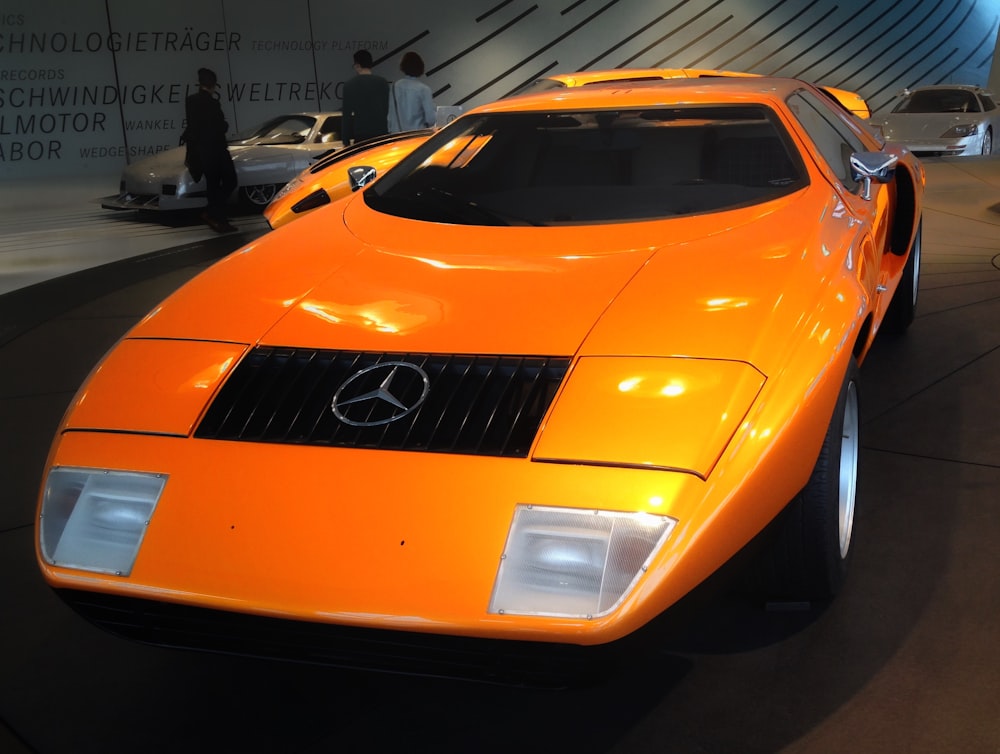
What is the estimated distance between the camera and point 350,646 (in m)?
1.45

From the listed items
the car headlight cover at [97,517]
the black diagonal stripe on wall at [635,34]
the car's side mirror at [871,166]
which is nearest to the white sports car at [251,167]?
the car's side mirror at [871,166]

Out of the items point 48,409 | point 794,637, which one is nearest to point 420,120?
point 48,409

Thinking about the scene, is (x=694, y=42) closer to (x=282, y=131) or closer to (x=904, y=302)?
(x=282, y=131)

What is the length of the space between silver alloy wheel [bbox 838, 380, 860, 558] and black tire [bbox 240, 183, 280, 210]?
22.5 feet

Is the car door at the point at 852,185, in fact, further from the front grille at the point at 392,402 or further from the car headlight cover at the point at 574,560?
the car headlight cover at the point at 574,560

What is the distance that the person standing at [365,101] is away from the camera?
727cm

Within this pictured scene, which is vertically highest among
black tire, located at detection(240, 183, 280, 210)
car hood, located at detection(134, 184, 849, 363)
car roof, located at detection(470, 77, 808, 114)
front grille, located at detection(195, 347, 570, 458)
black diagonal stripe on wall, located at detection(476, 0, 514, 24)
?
black diagonal stripe on wall, located at detection(476, 0, 514, 24)

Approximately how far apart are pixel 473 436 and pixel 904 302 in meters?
2.78

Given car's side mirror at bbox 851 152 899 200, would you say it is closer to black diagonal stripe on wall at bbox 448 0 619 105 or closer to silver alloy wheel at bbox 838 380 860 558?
silver alloy wheel at bbox 838 380 860 558

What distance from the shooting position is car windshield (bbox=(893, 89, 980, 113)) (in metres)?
11.1

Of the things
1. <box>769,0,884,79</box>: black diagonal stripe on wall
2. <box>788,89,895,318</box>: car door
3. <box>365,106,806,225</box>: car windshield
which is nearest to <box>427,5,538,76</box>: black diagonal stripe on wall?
<box>769,0,884,79</box>: black diagonal stripe on wall

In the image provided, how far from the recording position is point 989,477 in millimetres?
2559

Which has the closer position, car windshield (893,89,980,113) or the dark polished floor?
the dark polished floor

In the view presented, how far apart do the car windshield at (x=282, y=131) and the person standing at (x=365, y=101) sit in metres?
1.06
